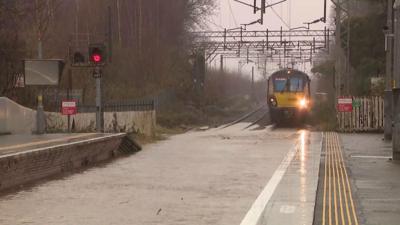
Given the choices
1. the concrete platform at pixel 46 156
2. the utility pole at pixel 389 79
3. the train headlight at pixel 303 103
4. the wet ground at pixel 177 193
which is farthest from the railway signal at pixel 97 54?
the train headlight at pixel 303 103

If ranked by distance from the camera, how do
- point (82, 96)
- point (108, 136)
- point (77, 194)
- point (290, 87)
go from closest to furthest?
point (77, 194), point (108, 136), point (82, 96), point (290, 87)

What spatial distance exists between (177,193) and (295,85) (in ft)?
92.8

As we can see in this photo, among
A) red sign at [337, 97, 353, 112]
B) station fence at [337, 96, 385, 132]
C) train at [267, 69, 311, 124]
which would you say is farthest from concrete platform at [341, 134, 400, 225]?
train at [267, 69, 311, 124]

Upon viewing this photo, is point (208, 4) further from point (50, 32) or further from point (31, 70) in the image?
point (31, 70)

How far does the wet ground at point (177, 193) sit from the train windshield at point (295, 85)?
2143cm

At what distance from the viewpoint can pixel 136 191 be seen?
35.6 ft

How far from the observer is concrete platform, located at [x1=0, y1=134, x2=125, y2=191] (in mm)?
10705

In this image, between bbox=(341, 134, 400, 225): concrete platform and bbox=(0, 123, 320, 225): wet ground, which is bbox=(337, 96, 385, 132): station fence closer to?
bbox=(341, 134, 400, 225): concrete platform

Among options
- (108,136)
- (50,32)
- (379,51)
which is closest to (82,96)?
(50,32)

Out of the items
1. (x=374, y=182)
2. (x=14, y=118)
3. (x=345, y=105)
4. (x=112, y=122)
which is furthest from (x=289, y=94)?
(x=374, y=182)

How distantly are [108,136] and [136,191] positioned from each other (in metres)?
5.18

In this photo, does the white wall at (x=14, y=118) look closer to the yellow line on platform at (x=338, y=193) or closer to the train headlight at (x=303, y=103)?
the yellow line on platform at (x=338, y=193)

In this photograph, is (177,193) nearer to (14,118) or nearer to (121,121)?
(14,118)

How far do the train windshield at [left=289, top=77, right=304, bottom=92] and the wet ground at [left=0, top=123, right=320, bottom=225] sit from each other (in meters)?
21.4
